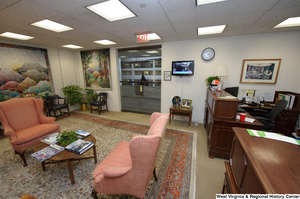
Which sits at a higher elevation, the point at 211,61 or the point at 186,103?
the point at 211,61

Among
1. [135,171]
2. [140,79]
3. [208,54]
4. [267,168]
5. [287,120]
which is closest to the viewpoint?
[267,168]

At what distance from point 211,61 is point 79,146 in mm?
3998

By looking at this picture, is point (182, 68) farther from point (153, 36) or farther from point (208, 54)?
point (153, 36)

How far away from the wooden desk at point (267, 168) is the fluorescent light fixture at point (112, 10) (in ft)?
8.21

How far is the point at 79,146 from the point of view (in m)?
1.91

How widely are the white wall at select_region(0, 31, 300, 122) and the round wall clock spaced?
0.10m

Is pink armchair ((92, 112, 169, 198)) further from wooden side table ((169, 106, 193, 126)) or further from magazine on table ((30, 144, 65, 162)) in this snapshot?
wooden side table ((169, 106, 193, 126))

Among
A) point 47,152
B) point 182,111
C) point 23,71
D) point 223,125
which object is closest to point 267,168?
point 223,125

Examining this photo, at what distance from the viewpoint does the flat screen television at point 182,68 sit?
369 cm

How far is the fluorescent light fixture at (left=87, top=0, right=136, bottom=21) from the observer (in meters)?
1.89

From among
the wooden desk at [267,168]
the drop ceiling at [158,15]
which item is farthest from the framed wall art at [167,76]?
the wooden desk at [267,168]

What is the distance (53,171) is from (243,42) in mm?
5277

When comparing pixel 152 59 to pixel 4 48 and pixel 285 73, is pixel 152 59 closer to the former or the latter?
pixel 285 73

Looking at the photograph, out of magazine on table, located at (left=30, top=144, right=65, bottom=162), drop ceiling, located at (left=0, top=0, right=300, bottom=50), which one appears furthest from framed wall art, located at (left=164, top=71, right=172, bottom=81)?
magazine on table, located at (left=30, top=144, right=65, bottom=162)
